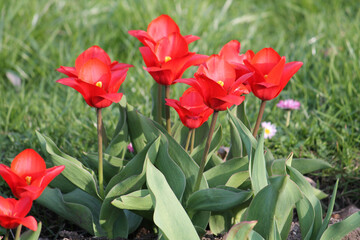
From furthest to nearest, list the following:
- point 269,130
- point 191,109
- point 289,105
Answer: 1. point 289,105
2. point 269,130
3. point 191,109

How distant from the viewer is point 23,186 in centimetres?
127

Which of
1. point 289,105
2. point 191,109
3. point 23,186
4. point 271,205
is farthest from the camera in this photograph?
point 289,105

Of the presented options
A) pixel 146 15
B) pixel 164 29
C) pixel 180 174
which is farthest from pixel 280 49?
pixel 180 174

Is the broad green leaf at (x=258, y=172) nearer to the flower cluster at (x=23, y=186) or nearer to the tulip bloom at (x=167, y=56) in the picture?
the tulip bloom at (x=167, y=56)

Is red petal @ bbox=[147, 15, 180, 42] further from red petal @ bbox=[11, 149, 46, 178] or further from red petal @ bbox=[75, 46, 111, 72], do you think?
red petal @ bbox=[11, 149, 46, 178]

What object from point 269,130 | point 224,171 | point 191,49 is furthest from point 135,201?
point 191,49

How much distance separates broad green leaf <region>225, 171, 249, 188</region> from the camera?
5.19 feet

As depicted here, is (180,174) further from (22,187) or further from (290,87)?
(290,87)

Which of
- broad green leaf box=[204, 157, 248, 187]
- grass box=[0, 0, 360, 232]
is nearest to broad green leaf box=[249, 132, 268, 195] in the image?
broad green leaf box=[204, 157, 248, 187]

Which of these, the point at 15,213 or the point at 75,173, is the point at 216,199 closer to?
the point at 75,173

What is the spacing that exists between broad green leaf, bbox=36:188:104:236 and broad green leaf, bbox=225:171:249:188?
46 cm

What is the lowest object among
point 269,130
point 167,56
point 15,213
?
point 269,130

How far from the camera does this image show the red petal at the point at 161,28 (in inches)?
65.4

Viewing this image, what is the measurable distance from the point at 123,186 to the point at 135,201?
80 mm
